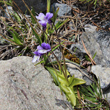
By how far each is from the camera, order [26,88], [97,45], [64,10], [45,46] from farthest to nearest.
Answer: [64,10]
[97,45]
[26,88]
[45,46]

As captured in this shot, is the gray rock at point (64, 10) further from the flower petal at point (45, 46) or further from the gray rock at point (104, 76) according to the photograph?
the flower petal at point (45, 46)

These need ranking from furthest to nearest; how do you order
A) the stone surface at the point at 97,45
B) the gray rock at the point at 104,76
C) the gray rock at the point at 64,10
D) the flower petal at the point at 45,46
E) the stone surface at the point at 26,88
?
the gray rock at the point at 64,10
the stone surface at the point at 97,45
the gray rock at the point at 104,76
the flower petal at the point at 45,46
the stone surface at the point at 26,88

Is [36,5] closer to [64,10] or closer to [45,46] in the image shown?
[64,10]

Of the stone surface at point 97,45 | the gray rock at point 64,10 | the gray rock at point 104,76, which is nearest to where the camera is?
the gray rock at point 104,76

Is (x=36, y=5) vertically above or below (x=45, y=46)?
above

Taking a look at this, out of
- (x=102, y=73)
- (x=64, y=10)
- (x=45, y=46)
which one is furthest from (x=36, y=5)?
(x=102, y=73)

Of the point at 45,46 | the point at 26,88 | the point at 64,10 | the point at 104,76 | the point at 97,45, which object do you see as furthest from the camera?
the point at 64,10

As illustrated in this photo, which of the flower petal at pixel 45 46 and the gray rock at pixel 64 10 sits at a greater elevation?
the gray rock at pixel 64 10

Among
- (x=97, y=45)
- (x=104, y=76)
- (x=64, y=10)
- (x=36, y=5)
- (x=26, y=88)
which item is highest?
(x=36, y=5)

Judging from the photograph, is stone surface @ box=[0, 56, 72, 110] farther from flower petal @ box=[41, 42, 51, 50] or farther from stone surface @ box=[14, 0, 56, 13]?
stone surface @ box=[14, 0, 56, 13]

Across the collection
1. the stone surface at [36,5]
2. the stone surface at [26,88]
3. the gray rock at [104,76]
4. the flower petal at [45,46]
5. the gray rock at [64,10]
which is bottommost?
the gray rock at [104,76]

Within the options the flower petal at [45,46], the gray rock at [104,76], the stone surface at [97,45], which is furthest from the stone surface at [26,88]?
the stone surface at [97,45]
